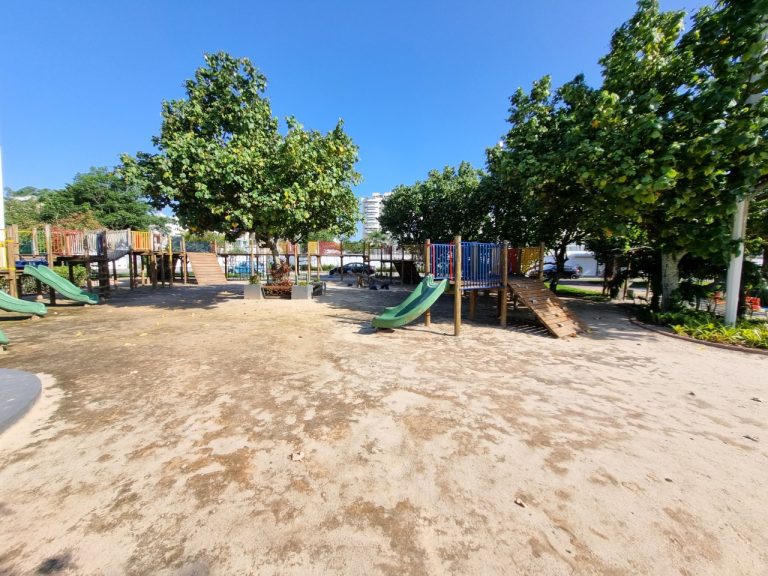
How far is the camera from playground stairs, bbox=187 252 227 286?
25016 mm

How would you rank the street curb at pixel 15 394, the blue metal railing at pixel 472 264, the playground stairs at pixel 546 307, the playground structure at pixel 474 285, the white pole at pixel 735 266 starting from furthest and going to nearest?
the blue metal railing at pixel 472 264 < the playground structure at pixel 474 285 < the playground stairs at pixel 546 307 < the white pole at pixel 735 266 < the street curb at pixel 15 394

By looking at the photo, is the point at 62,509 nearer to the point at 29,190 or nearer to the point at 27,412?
the point at 27,412

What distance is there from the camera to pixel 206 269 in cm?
2591

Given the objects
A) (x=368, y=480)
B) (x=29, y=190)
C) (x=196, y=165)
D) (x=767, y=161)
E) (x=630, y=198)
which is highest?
(x=29, y=190)

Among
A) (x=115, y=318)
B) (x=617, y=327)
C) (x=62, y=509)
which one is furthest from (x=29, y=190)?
(x=617, y=327)

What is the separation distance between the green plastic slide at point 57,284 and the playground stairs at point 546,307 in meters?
15.5

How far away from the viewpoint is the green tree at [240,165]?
10266 mm

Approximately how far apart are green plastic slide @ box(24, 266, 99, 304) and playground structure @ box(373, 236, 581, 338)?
1201cm

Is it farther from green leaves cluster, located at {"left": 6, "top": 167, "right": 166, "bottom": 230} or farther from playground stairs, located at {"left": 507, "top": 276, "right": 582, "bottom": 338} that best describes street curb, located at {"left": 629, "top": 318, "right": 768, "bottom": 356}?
green leaves cluster, located at {"left": 6, "top": 167, "right": 166, "bottom": 230}

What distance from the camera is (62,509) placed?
8.06ft

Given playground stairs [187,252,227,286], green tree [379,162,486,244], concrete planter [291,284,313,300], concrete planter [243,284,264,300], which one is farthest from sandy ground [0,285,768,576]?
playground stairs [187,252,227,286]

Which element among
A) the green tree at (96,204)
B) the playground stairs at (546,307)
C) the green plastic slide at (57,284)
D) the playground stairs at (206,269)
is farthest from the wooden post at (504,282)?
the green tree at (96,204)

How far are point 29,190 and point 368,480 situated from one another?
70.8 metres

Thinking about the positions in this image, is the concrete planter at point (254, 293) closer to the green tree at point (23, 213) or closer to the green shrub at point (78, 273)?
the green shrub at point (78, 273)
